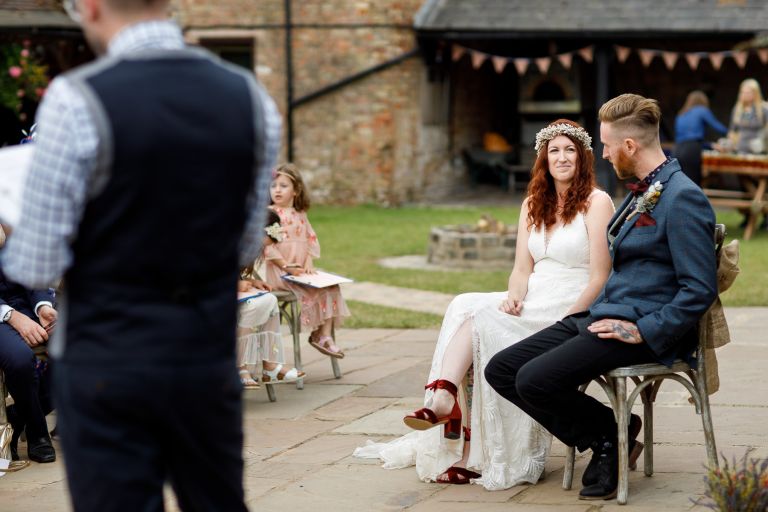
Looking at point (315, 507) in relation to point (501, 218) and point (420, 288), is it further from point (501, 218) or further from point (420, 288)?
point (501, 218)

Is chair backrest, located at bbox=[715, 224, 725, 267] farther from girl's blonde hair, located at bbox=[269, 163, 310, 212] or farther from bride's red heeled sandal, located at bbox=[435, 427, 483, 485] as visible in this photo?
girl's blonde hair, located at bbox=[269, 163, 310, 212]

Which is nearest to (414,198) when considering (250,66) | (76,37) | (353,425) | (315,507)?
(250,66)

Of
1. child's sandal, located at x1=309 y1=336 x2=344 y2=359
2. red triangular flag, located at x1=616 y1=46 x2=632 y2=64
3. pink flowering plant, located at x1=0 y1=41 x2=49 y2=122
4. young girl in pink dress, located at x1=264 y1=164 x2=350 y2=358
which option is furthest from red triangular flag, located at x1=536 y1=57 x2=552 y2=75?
child's sandal, located at x1=309 y1=336 x2=344 y2=359

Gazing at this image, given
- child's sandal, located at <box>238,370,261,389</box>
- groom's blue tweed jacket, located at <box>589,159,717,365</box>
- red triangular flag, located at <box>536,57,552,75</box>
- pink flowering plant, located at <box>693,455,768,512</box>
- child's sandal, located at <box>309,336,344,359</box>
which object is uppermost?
red triangular flag, located at <box>536,57,552,75</box>

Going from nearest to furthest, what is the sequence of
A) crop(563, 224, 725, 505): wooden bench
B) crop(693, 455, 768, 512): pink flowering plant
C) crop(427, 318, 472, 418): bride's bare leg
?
crop(693, 455, 768, 512): pink flowering plant → crop(563, 224, 725, 505): wooden bench → crop(427, 318, 472, 418): bride's bare leg

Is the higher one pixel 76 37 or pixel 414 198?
pixel 76 37

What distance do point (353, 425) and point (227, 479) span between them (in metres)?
3.61

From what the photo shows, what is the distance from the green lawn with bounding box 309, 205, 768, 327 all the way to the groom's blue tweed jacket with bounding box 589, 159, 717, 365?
15.7ft

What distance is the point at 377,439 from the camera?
6082 mm

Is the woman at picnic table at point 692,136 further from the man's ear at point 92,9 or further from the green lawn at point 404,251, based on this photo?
the man's ear at point 92,9

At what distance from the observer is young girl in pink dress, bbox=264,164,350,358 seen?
7496 millimetres

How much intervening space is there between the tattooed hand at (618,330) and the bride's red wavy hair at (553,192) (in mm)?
801

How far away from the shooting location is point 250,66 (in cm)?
2216

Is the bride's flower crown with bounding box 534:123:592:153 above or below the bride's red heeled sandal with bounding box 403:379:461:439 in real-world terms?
above
